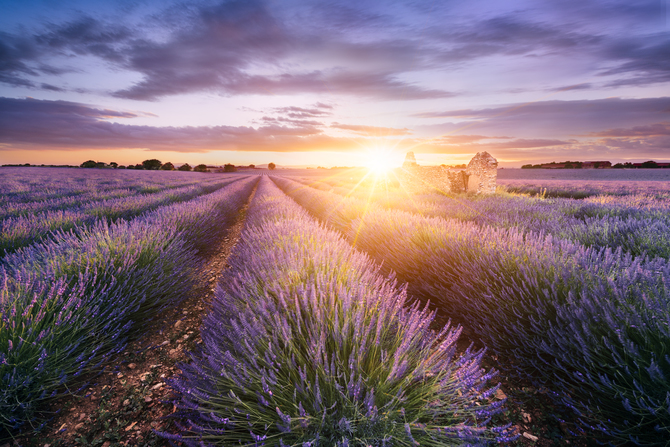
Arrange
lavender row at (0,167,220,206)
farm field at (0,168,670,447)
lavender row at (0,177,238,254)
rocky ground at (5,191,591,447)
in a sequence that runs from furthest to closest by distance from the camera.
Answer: lavender row at (0,167,220,206), lavender row at (0,177,238,254), rocky ground at (5,191,591,447), farm field at (0,168,670,447)

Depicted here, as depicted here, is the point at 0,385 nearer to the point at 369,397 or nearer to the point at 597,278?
the point at 369,397

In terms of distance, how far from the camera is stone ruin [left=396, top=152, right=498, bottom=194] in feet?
37.6

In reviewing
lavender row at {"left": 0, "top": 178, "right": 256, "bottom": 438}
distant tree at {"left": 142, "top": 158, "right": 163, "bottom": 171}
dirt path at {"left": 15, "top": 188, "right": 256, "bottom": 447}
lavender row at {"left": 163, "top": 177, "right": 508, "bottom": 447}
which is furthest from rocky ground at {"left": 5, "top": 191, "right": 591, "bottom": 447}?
distant tree at {"left": 142, "top": 158, "right": 163, "bottom": 171}

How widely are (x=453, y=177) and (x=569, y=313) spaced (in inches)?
493

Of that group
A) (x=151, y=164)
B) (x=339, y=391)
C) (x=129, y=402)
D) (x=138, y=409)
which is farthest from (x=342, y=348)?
(x=151, y=164)

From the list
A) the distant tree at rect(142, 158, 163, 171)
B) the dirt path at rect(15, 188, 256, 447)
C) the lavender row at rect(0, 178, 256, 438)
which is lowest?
the dirt path at rect(15, 188, 256, 447)

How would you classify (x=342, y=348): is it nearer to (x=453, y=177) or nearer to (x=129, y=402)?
(x=129, y=402)

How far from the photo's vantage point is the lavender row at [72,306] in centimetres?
158

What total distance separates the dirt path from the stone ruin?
1251 centimetres

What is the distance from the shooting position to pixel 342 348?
1372mm

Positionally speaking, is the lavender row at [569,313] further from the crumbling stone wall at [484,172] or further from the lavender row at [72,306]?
the crumbling stone wall at [484,172]

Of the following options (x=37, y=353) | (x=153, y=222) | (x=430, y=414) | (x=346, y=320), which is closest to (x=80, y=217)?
(x=153, y=222)

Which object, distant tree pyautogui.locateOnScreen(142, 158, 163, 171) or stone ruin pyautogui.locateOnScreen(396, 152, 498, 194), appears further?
distant tree pyautogui.locateOnScreen(142, 158, 163, 171)

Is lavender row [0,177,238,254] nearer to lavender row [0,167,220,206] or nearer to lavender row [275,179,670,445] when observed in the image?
lavender row [0,167,220,206]
